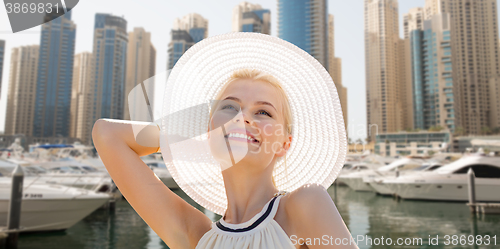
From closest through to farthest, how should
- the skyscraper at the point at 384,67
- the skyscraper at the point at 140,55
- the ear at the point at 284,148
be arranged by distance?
the ear at the point at 284,148 < the skyscraper at the point at 140,55 < the skyscraper at the point at 384,67

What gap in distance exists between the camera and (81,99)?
45469 millimetres

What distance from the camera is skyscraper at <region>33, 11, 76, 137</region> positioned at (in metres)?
45.2

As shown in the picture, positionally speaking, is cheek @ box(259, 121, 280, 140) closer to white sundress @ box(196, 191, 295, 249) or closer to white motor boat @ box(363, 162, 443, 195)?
white sundress @ box(196, 191, 295, 249)

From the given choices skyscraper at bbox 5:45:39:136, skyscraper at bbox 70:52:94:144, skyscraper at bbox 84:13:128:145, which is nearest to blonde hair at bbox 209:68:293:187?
skyscraper at bbox 84:13:128:145

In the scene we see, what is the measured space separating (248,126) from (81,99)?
166 ft

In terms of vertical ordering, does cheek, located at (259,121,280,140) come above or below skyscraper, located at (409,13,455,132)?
below

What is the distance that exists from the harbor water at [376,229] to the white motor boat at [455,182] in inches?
25.9

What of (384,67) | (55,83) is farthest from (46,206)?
(384,67)

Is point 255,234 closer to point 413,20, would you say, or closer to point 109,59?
point 109,59

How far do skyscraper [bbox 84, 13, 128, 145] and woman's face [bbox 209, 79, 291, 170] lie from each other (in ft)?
113

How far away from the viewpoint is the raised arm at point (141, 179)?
1036 mm

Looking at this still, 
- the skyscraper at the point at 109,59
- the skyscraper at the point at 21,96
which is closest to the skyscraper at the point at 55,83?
the skyscraper at the point at 21,96

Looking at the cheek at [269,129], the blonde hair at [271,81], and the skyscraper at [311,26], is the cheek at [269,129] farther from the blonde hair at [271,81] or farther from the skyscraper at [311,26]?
the skyscraper at [311,26]

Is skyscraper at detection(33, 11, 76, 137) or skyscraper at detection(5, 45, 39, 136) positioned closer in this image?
skyscraper at detection(33, 11, 76, 137)
